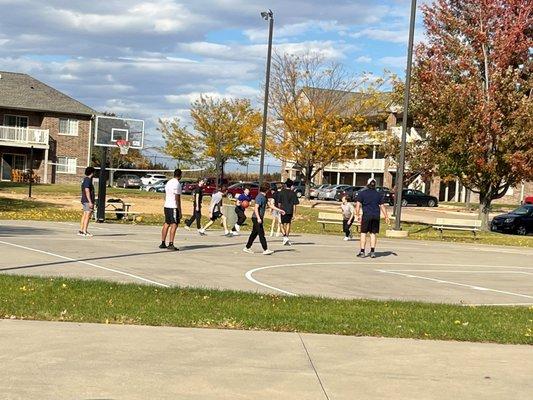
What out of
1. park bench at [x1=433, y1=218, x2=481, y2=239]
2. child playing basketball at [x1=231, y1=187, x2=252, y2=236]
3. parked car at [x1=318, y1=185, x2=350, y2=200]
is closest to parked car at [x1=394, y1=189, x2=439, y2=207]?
parked car at [x1=318, y1=185, x2=350, y2=200]

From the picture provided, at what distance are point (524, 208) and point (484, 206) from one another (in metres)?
4.79

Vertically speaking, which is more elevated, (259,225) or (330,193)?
(330,193)

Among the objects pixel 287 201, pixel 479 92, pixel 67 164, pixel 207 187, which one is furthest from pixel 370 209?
pixel 67 164

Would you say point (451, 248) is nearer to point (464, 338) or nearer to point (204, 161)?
point (464, 338)

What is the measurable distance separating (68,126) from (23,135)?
3.97m

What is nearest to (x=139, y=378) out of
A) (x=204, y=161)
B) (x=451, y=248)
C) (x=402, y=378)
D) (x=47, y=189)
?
(x=402, y=378)

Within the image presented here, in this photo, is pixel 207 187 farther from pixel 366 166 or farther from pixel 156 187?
pixel 366 166

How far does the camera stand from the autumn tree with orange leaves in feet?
104

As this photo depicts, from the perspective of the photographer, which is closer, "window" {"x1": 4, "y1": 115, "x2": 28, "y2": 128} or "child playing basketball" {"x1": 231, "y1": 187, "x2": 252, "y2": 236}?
"child playing basketball" {"x1": 231, "y1": 187, "x2": 252, "y2": 236}

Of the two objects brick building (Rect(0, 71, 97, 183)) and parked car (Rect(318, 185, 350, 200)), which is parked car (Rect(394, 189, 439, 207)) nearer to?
parked car (Rect(318, 185, 350, 200))

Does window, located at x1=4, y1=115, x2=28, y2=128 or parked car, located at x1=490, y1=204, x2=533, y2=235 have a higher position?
window, located at x1=4, y1=115, x2=28, y2=128

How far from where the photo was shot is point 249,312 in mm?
9539

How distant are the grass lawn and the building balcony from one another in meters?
48.8

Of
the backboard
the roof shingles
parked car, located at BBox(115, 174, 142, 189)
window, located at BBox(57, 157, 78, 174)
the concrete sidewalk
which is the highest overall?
the roof shingles
